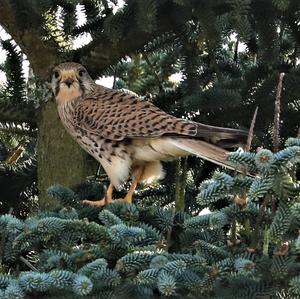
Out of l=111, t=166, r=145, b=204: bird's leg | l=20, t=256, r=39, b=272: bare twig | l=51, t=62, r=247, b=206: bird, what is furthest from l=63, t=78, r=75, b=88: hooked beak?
l=20, t=256, r=39, b=272: bare twig

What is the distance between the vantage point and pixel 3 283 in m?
3.25

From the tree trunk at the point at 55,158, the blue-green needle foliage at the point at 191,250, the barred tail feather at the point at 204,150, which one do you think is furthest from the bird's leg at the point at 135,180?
the blue-green needle foliage at the point at 191,250

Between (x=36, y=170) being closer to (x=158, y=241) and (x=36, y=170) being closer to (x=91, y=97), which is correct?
(x=91, y=97)

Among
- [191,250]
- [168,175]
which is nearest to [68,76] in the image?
[168,175]

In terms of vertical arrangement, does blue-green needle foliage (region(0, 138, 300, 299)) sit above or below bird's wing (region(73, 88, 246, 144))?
below

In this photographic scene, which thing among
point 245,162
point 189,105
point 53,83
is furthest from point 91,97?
point 245,162

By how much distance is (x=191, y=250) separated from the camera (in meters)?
3.56

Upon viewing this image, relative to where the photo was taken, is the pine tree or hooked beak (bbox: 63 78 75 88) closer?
the pine tree

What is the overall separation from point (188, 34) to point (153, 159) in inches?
27.2

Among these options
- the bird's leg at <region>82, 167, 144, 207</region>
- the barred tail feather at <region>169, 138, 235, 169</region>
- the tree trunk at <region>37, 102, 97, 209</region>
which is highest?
the barred tail feather at <region>169, 138, 235, 169</region>

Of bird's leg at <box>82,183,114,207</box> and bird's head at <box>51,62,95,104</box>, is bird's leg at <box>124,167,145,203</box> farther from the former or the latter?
bird's head at <box>51,62,95,104</box>

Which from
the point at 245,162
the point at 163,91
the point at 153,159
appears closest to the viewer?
the point at 245,162

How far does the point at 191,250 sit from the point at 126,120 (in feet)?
5.53

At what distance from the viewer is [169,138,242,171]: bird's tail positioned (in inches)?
175
